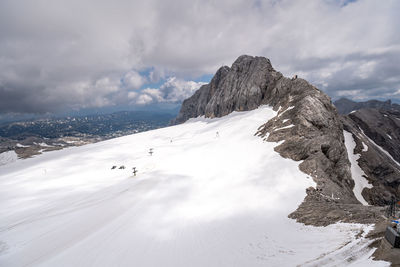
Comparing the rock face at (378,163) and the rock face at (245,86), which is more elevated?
the rock face at (245,86)

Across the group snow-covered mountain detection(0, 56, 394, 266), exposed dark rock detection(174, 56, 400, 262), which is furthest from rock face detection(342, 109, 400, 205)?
snow-covered mountain detection(0, 56, 394, 266)

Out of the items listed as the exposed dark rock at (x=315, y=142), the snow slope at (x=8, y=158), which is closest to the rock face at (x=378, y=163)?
the exposed dark rock at (x=315, y=142)

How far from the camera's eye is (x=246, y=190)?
22.1 metres

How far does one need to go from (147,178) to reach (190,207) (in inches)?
440

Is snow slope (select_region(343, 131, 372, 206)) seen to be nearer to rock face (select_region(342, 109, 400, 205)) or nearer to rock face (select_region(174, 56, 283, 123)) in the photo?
rock face (select_region(342, 109, 400, 205))

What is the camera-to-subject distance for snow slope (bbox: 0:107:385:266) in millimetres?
11625

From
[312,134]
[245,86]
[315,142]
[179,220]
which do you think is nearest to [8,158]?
[245,86]

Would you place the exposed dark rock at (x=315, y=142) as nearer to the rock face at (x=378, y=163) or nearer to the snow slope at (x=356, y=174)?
the rock face at (x=378, y=163)

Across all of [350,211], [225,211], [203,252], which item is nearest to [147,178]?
[225,211]

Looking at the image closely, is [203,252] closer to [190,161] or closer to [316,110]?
[190,161]

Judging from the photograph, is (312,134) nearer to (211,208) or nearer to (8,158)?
(211,208)

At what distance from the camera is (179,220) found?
56.1 ft

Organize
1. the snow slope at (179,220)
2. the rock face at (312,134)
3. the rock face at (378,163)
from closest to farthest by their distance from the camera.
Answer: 1. the snow slope at (179,220)
2. the rock face at (312,134)
3. the rock face at (378,163)

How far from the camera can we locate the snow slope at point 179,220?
11.6m
